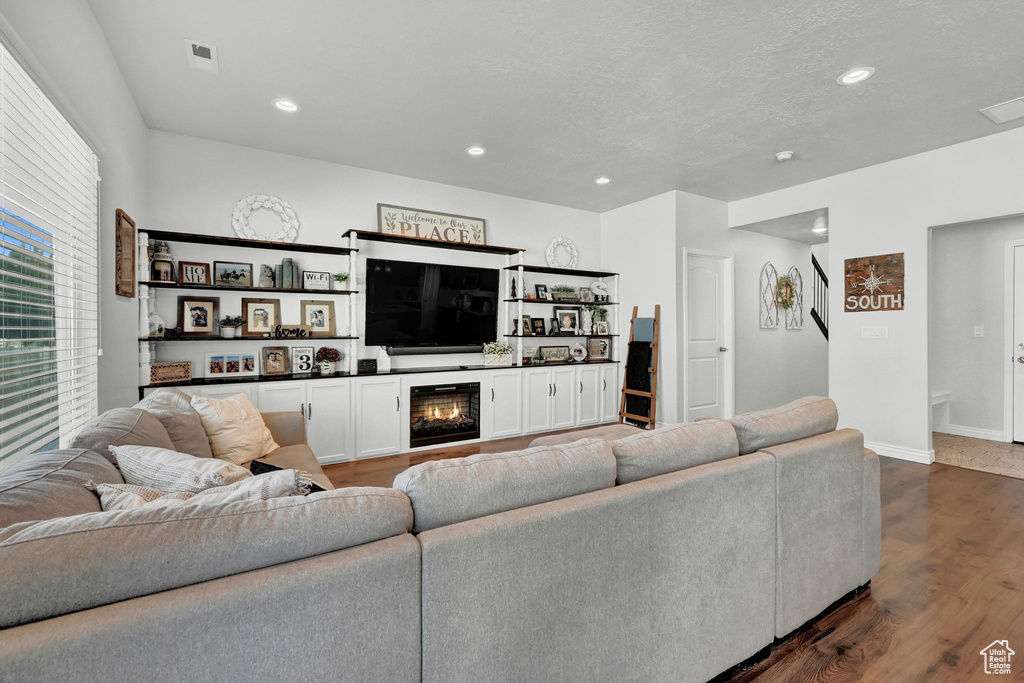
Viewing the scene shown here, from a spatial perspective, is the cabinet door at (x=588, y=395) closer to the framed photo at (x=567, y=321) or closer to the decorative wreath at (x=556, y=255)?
the framed photo at (x=567, y=321)

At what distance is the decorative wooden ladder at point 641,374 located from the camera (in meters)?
5.20

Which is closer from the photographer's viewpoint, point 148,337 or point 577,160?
point 148,337

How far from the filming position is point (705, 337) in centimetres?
547

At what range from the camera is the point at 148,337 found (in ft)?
11.1

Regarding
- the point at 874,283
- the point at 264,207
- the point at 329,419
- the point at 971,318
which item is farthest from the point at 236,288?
the point at 971,318

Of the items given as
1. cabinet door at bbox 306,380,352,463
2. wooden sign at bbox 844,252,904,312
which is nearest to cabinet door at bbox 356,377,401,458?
cabinet door at bbox 306,380,352,463

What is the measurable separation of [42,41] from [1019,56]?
465cm

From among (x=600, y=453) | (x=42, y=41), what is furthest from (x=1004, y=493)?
(x=42, y=41)

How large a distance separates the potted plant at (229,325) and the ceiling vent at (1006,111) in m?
5.76

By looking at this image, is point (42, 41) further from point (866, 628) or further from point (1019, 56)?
point (1019, 56)

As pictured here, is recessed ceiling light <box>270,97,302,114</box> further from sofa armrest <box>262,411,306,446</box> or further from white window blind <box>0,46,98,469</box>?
sofa armrest <box>262,411,306,446</box>

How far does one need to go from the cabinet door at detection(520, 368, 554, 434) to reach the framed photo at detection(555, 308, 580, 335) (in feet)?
2.27

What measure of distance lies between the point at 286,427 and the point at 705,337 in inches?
177

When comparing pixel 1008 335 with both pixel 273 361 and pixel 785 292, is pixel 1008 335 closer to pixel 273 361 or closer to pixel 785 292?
pixel 785 292
